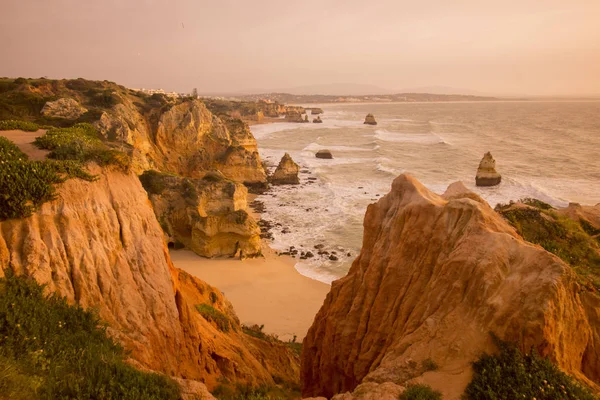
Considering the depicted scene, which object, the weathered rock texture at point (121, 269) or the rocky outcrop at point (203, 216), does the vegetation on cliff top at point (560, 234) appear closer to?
the weathered rock texture at point (121, 269)

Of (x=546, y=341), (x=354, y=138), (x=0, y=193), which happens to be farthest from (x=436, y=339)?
Answer: (x=354, y=138)

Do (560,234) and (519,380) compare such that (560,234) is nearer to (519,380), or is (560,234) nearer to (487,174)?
(519,380)

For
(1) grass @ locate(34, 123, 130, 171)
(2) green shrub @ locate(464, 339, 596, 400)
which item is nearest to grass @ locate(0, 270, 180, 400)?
(1) grass @ locate(34, 123, 130, 171)

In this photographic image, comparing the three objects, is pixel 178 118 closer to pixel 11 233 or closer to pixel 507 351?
pixel 11 233

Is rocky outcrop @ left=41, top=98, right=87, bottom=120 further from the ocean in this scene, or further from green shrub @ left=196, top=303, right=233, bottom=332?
green shrub @ left=196, top=303, right=233, bottom=332

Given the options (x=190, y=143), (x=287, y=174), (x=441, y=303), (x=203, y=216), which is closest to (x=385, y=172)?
(x=287, y=174)

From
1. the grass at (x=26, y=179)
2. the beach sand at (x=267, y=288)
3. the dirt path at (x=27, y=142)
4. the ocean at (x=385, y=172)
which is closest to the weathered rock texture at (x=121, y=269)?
the grass at (x=26, y=179)
